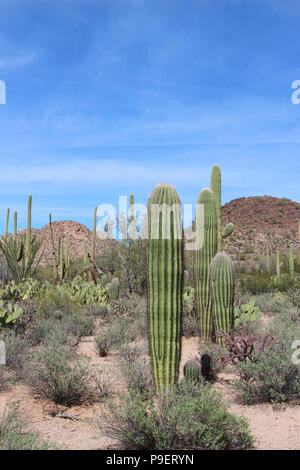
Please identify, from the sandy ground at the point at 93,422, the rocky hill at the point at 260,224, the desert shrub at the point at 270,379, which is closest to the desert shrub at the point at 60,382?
the sandy ground at the point at 93,422

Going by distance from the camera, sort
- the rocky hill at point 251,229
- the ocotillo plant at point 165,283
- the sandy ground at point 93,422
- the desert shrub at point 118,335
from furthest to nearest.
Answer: the rocky hill at point 251,229 → the desert shrub at point 118,335 → the ocotillo plant at point 165,283 → the sandy ground at point 93,422

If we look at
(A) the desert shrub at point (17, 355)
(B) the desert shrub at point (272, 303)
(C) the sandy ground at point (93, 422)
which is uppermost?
(B) the desert shrub at point (272, 303)

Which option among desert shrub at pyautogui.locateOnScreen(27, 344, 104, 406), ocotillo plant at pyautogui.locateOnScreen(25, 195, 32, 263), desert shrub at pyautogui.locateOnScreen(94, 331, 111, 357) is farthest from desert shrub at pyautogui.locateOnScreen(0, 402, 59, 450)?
ocotillo plant at pyautogui.locateOnScreen(25, 195, 32, 263)

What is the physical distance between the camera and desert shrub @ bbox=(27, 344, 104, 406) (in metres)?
5.67

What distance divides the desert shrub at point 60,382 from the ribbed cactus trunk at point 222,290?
3.32 m

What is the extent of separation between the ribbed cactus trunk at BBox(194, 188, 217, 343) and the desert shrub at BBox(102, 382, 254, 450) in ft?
14.8

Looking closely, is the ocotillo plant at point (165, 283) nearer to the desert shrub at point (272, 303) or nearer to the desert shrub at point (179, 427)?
the desert shrub at point (179, 427)

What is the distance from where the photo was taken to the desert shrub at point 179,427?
4.04 metres

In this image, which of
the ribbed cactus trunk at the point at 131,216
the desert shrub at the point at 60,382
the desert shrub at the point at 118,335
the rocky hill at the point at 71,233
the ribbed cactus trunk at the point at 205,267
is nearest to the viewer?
the desert shrub at the point at 60,382

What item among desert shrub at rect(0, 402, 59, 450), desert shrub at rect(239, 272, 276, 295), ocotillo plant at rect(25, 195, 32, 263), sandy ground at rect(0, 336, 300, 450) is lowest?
sandy ground at rect(0, 336, 300, 450)

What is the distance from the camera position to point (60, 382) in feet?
18.7

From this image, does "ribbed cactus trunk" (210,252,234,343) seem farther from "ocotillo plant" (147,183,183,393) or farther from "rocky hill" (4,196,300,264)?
"rocky hill" (4,196,300,264)

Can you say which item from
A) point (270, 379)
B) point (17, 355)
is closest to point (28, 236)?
point (17, 355)

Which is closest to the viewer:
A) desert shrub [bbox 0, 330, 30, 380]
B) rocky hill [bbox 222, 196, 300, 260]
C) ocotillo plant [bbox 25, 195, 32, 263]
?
desert shrub [bbox 0, 330, 30, 380]
